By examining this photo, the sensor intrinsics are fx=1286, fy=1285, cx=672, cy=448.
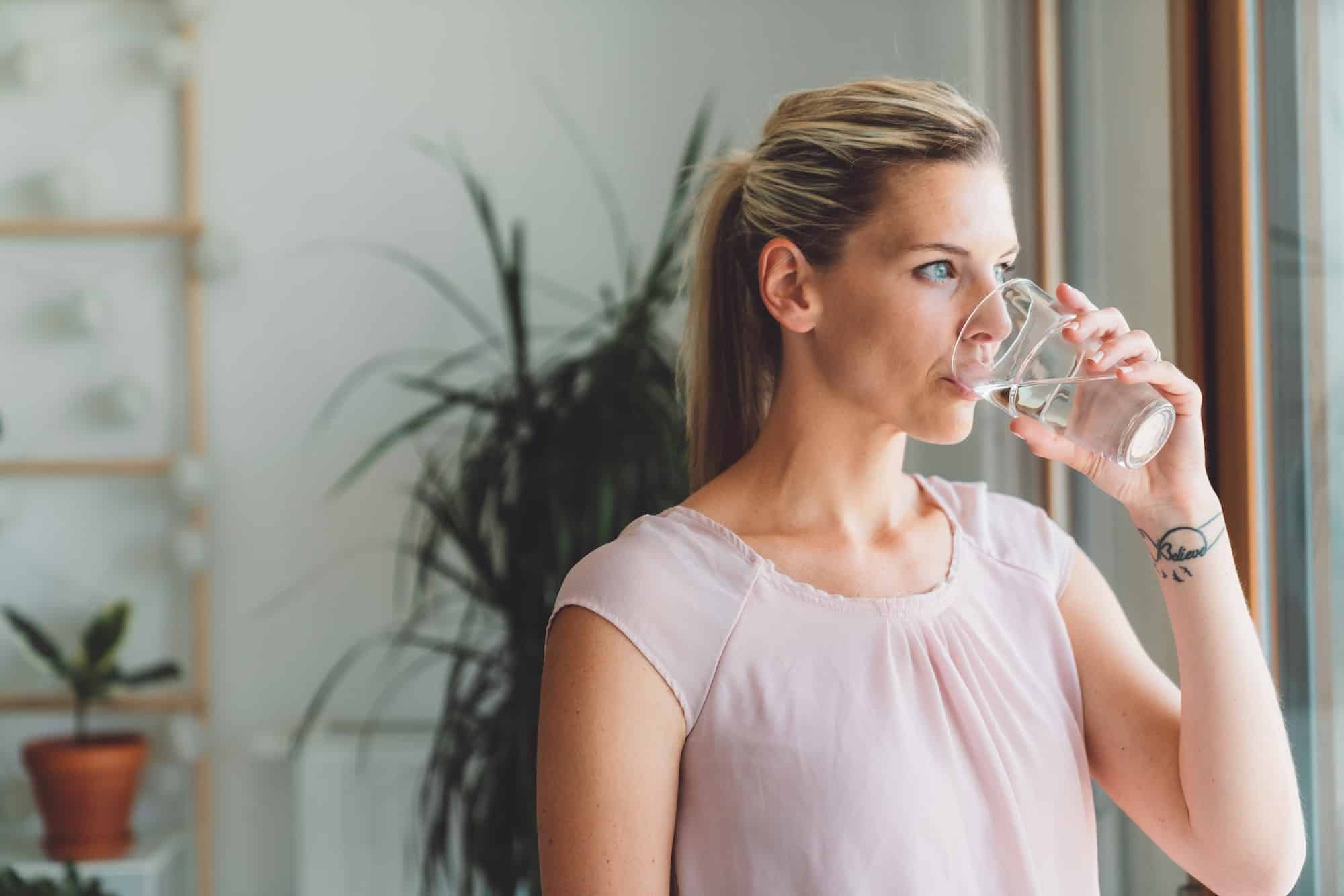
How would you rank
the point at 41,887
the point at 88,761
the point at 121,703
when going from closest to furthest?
the point at 41,887
the point at 88,761
the point at 121,703

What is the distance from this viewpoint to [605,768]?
0.98 m

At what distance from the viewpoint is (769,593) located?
1085mm

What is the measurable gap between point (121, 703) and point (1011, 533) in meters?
2.50

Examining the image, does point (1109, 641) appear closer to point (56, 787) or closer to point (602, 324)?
point (602, 324)

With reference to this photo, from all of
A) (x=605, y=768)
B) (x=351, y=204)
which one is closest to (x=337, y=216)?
(x=351, y=204)

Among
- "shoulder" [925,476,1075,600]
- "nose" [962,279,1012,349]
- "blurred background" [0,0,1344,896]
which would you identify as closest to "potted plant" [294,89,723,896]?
"blurred background" [0,0,1344,896]

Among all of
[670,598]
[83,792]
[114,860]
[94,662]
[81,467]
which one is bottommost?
[114,860]

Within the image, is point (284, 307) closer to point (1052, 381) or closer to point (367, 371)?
point (367, 371)

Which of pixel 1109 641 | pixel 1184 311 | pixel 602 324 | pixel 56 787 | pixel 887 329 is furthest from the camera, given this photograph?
pixel 602 324

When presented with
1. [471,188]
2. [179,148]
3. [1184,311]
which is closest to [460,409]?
[471,188]

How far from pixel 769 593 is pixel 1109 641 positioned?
0.33m

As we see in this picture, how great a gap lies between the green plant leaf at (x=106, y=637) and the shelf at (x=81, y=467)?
344mm

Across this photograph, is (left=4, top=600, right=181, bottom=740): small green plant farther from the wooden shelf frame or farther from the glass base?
the glass base

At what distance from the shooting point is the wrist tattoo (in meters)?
1.02
